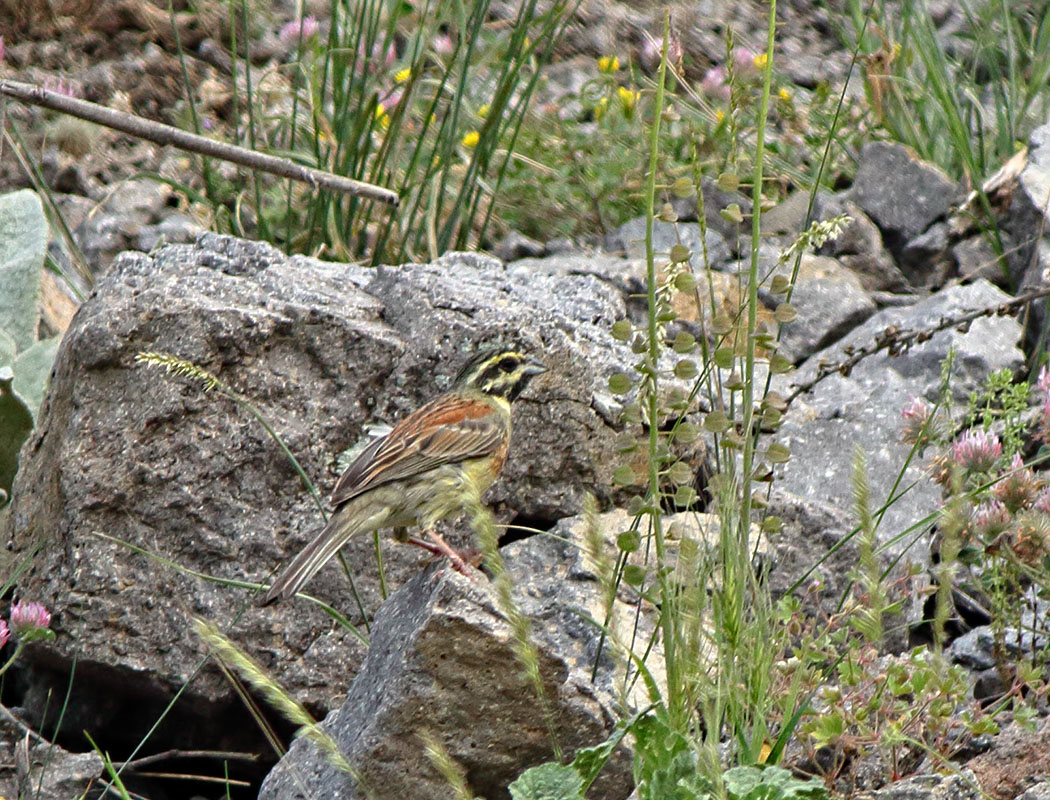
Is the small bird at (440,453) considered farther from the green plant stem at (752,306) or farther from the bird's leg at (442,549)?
the green plant stem at (752,306)

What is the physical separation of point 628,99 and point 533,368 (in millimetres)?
3491

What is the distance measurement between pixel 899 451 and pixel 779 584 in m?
0.94

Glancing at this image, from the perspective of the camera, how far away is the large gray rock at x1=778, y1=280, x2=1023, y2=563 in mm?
4695

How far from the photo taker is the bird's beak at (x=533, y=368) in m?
4.32

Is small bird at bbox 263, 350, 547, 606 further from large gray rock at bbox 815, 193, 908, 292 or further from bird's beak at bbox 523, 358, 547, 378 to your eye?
large gray rock at bbox 815, 193, 908, 292

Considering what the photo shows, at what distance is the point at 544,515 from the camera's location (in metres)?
4.46

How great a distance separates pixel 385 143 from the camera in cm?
569

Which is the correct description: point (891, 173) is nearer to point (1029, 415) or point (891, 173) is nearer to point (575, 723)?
point (1029, 415)

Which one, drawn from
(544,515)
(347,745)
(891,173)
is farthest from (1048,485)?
(891,173)

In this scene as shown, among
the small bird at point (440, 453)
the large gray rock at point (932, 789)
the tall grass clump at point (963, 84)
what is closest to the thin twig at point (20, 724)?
the small bird at point (440, 453)

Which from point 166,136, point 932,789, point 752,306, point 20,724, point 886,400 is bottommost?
point 20,724

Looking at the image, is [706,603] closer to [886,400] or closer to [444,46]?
[886,400]

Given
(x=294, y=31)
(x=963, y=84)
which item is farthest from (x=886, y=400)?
(x=294, y=31)

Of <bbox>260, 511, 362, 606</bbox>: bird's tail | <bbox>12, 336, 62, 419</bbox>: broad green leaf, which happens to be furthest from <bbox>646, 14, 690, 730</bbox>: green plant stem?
<bbox>12, 336, 62, 419</bbox>: broad green leaf
